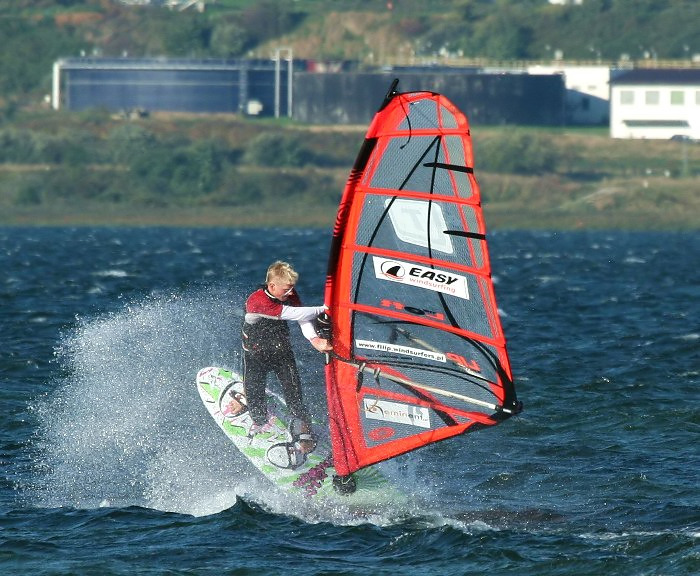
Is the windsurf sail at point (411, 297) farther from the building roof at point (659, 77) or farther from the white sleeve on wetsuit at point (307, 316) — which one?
the building roof at point (659, 77)

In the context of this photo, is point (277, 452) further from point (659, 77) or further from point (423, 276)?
point (659, 77)

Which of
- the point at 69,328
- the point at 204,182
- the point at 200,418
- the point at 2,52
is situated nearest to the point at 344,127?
the point at 204,182

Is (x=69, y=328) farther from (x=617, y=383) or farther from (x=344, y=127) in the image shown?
(x=344, y=127)

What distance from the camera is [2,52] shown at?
4387 inches

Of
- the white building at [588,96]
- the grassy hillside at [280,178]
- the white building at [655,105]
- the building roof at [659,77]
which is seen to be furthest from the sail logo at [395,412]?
the white building at [588,96]

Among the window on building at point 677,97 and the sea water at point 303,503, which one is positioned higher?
the window on building at point 677,97

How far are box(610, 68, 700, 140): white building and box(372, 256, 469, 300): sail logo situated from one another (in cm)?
8221

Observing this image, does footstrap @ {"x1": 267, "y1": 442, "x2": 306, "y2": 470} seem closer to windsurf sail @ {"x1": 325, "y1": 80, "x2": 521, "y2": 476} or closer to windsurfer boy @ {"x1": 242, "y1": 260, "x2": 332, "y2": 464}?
windsurfer boy @ {"x1": 242, "y1": 260, "x2": 332, "y2": 464}

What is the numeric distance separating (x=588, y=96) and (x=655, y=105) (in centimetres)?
677

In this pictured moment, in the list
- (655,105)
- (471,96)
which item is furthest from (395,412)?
(471,96)

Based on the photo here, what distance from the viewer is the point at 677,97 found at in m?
90.3

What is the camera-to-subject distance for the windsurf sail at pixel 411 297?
10031 millimetres

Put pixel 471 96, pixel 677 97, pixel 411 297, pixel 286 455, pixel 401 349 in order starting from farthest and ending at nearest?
pixel 471 96 → pixel 677 97 → pixel 286 455 → pixel 401 349 → pixel 411 297

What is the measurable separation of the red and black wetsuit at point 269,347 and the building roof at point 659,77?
8344 centimetres
